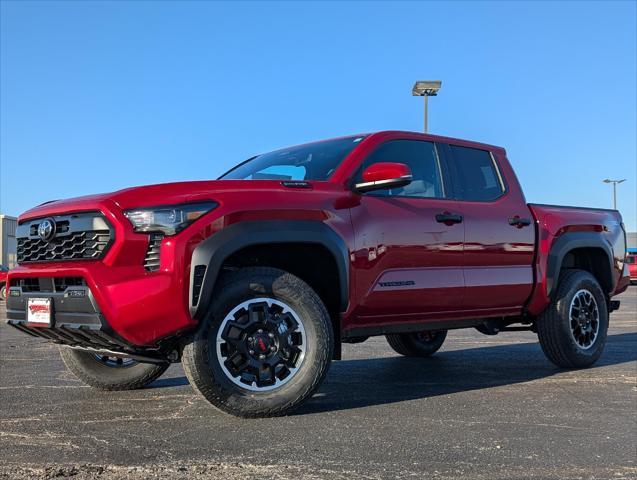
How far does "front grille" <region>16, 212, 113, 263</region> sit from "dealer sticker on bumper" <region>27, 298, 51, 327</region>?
0.82 feet

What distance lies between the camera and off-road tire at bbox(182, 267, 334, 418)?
11.9 ft

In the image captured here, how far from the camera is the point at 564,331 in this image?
579 cm

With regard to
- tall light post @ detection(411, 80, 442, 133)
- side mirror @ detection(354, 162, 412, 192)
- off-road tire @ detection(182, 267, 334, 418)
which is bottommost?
off-road tire @ detection(182, 267, 334, 418)

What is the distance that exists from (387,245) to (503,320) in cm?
197

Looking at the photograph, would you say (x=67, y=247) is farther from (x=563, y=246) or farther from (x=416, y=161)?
(x=563, y=246)

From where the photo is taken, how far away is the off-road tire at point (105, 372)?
481cm

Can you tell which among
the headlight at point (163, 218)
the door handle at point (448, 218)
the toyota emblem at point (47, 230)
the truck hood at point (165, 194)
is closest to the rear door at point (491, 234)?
the door handle at point (448, 218)

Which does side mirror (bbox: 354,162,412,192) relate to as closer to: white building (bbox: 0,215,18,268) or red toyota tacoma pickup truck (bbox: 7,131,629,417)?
red toyota tacoma pickup truck (bbox: 7,131,629,417)

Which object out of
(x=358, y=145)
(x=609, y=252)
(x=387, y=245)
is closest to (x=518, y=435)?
(x=387, y=245)

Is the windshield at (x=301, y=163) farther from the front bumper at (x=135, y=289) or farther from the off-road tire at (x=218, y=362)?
the front bumper at (x=135, y=289)

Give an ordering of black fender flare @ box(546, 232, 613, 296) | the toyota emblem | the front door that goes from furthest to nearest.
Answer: black fender flare @ box(546, 232, 613, 296) < the front door < the toyota emblem

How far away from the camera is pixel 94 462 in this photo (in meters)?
2.87

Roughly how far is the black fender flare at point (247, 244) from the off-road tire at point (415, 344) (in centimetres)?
271

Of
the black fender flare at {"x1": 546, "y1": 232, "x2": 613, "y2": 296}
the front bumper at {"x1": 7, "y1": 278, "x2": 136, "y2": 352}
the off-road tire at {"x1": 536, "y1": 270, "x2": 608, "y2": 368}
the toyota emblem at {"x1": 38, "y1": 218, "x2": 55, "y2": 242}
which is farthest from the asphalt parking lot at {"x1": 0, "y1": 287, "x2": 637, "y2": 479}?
the toyota emblem at {"x1": 38, "y1": 218, "x2": 55, "y2": 242}
